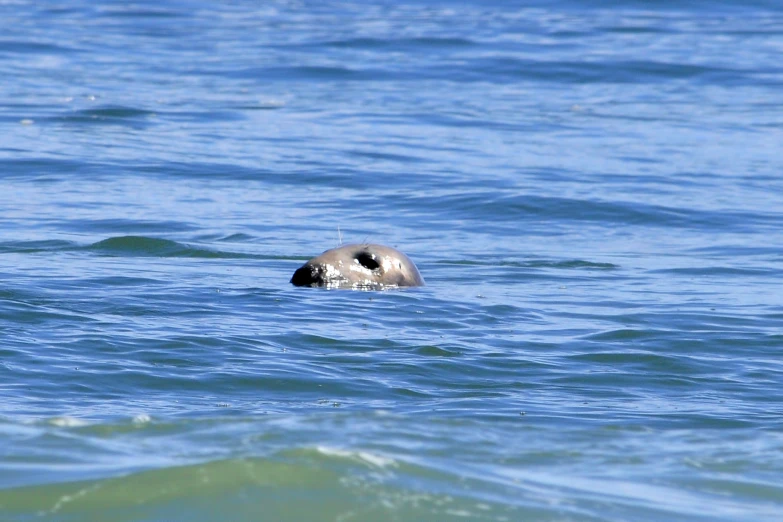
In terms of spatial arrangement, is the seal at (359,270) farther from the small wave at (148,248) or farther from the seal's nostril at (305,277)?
the small wave at (148,248)

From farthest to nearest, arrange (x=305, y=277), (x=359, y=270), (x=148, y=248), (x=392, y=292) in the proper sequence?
(x=148, y=248) → (x=359, y=270) → (x=305, y=277) → (x=392, y=292)

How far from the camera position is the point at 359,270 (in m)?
11.1

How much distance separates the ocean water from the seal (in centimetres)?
26

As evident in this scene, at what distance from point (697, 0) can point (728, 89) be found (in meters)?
12.1

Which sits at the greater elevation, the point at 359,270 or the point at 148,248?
the point at 359,270

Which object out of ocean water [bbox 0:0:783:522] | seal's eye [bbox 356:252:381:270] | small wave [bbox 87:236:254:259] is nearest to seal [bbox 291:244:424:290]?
seal's eye [bbox 356:252:381:270]

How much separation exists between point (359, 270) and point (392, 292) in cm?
41

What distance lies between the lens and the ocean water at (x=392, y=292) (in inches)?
217

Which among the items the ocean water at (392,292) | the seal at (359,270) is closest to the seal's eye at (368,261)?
the seal at (359,270)

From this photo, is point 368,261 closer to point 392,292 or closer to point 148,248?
point 392,292

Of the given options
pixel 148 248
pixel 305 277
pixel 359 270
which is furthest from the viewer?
pixel 148 248

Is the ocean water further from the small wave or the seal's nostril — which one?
the seal's nostril

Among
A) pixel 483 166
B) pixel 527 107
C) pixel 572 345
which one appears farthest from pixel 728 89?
pixel 572 345

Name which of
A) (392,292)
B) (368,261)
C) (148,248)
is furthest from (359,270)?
(148,248)
